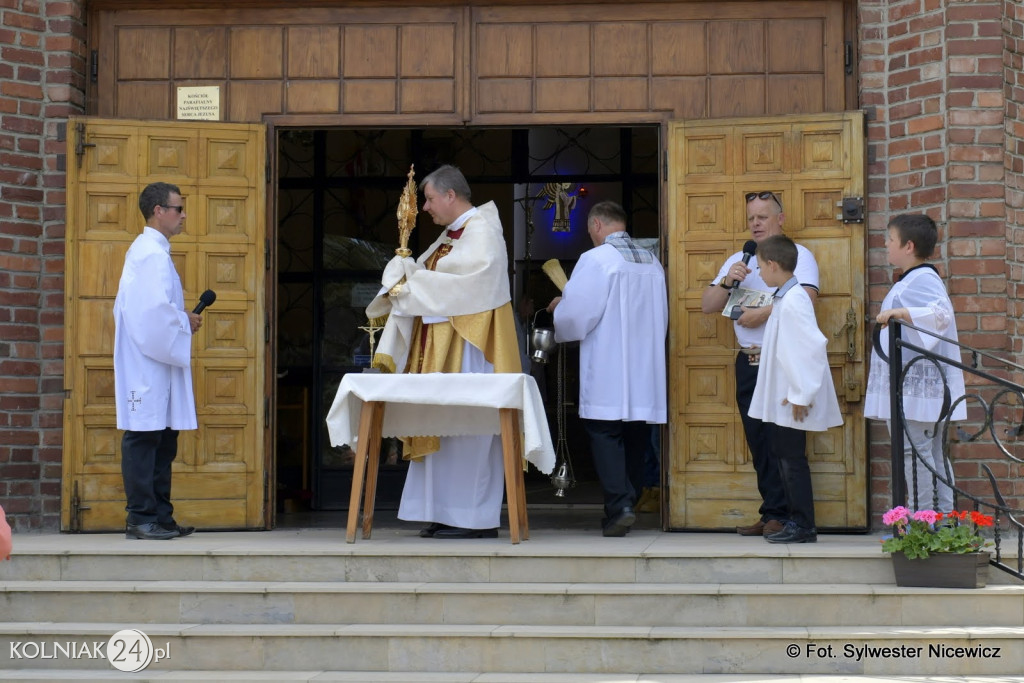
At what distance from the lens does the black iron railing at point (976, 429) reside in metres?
6.50

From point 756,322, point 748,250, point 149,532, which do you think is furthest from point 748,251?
point 149,532

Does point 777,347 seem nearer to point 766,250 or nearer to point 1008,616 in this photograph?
point 766,250

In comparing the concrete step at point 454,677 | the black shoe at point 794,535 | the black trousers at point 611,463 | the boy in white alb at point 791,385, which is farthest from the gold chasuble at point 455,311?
the concrete step at point 454,677

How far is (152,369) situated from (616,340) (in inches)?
99.2

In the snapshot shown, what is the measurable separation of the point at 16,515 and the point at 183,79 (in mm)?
2759

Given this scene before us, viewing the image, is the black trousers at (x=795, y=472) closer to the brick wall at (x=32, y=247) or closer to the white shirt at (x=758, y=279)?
the white shirt at (x=758, y=279)

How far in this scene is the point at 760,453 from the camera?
7672 millimetres

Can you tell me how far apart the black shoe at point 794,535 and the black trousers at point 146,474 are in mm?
3244

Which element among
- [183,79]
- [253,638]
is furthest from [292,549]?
[183,79]

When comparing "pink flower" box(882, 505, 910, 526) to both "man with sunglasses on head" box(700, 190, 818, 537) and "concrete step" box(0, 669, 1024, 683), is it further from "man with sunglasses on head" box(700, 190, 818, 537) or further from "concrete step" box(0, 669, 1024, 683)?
"man with sunglasses on head" box(700, 190, 818, 537)

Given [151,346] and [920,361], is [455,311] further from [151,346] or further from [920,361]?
[920,361]

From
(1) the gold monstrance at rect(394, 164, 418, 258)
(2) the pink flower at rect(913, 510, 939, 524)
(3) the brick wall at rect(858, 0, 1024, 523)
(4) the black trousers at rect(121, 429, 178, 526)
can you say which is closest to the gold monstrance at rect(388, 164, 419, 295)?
(1) the gold monstrance at rect(394, 164, 418, 258)

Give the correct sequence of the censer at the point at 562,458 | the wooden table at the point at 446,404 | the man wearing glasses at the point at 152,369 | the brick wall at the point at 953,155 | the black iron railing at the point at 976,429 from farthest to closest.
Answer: the censer at the point at 562,458
the brick wall at the point at 953,155
the man wearing glasses at the point at 152,369
the wooden table at the point at 446,404
the black iron railing at the point at 976,429

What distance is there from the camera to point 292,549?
6930 millimetres
